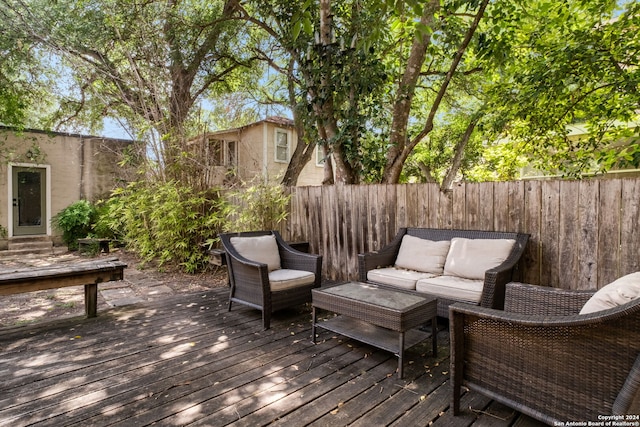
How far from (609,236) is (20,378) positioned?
494cm

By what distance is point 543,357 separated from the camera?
176cm

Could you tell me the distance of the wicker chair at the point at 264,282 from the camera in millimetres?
3438

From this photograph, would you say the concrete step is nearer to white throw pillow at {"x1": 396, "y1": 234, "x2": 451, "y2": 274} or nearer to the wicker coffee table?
the wicker coffee table

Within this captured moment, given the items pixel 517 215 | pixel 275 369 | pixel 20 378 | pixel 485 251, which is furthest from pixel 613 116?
pixel 20 378

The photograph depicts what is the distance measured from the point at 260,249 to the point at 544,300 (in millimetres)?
2920

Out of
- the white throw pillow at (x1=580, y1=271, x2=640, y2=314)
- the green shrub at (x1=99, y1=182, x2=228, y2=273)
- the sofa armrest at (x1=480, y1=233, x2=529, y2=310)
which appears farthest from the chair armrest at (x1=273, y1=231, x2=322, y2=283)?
the white throw pillow at (x1=580, y1=271, x2=640, y2=314)

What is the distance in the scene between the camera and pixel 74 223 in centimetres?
857

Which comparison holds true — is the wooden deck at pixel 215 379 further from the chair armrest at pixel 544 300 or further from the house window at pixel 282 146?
the house window at pixel 282 146

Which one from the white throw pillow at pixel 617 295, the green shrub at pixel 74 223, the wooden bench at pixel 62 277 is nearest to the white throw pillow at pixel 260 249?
the wooden bench at pixel 62 277

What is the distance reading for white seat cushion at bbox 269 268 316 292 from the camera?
11.8 ft

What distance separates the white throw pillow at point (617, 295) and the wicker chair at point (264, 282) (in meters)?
2.59

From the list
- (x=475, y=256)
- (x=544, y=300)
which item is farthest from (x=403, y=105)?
(x=544, y=300)

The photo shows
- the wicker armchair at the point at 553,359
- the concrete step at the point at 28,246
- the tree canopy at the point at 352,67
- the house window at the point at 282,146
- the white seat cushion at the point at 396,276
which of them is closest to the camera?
the wicker armchair at the point at 553,359

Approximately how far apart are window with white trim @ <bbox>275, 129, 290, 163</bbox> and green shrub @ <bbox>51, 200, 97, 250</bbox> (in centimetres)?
633
